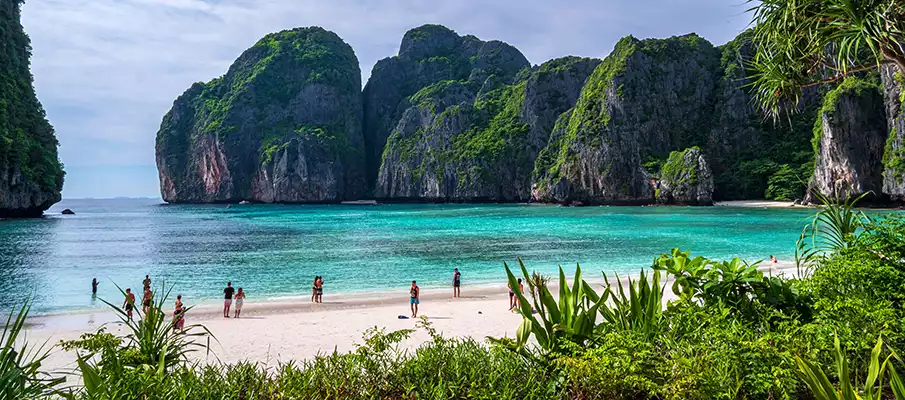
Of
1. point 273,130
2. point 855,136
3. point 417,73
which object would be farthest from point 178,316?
point 417,73

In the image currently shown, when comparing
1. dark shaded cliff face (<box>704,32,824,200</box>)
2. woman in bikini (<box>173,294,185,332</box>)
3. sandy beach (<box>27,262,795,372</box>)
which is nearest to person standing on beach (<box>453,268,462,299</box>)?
sandy beach (<box>27,262,795,372</box>)

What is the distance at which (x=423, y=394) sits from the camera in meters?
3.90

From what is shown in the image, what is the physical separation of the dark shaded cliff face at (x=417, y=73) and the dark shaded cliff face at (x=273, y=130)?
6.18 m

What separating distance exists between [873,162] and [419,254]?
2599 inches

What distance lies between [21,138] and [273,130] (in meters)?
79.0

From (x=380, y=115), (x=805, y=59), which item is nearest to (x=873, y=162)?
(x=805, y=59)

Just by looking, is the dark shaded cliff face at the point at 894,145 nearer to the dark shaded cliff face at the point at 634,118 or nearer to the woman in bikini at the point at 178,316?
the dark shaded cliff face at the point at 634,118

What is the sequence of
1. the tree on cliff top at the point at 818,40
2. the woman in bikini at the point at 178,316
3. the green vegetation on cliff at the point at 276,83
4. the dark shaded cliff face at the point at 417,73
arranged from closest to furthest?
1. the woman in bikini at the point at 178,316
2. the tree on cliff top at the point at 818,40
3. the green vegetation on cliff at the point at 276,83
4. the dark shaded cliff face at the point at 417,73

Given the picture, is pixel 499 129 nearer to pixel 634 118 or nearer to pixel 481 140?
pixel 481 140

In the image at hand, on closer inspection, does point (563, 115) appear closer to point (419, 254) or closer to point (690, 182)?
point (690, 182)

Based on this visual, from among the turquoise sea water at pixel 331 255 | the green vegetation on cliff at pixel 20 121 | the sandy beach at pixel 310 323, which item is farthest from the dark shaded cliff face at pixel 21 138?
the sandy beach at pixel 310 323

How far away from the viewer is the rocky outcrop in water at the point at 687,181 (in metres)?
73.9

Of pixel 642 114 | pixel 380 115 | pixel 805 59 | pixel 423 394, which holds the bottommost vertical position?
pixel 423 394

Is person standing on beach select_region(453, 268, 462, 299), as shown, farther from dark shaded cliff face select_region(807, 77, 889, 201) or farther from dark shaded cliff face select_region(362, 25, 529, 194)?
dark shaded cliff face select_region(362, 25, 529, 194)
